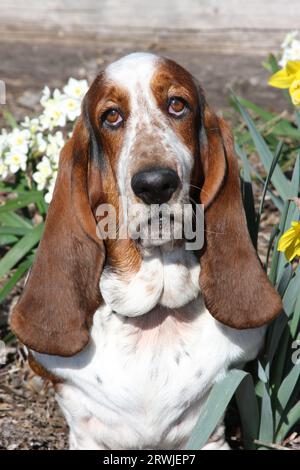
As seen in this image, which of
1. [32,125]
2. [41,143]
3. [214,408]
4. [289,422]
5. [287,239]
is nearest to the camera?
[287,239]

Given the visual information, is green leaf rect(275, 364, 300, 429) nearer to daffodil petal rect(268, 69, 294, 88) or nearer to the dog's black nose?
the dog's black nose

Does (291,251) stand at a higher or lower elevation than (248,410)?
higher

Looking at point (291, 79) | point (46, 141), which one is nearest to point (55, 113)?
point (46, 141)

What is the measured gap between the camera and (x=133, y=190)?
3.27 m

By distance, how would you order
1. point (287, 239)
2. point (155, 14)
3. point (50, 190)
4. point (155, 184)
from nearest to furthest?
1. point (155, 184)
2. point (287, 239)
3. point (50, 190)
4. point (155, 14)

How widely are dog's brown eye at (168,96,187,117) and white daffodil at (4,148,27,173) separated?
135cm

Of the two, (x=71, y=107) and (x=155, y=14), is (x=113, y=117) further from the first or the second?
(x=155, y=14)

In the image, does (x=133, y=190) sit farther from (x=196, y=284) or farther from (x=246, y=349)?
(x=246, y=349)

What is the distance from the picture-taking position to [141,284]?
3.64 m

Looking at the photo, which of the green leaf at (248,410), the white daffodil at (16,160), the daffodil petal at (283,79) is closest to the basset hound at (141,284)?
the green leaf at (248,410)

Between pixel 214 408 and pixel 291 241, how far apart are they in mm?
666

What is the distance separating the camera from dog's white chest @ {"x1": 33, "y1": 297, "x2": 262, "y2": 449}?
365 cm

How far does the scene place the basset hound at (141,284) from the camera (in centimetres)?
358

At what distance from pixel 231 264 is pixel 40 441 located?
49.5 inches
